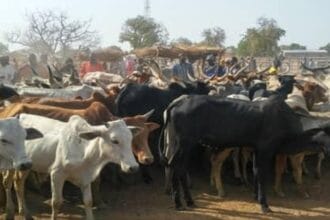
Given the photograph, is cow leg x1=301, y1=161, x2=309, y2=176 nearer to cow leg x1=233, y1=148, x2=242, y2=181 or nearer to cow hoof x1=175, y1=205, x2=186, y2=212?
cow leg x1=233, y1=148, x2=242, y2=181

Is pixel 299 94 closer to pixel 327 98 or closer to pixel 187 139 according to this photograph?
pixel 327 98

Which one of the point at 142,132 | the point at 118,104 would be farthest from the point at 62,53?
the point at 142,132

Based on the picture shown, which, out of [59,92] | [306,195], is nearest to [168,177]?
[306,195]

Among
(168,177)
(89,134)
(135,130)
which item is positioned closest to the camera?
(89,134)

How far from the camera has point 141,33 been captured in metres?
41.0

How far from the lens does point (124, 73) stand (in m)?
20.4

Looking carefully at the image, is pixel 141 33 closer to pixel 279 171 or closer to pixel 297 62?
pixel 297 62

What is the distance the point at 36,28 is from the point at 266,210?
31210 millimetres

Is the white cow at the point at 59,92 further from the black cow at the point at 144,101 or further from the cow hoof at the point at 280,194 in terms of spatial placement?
the cow hoof at the point at 280,194

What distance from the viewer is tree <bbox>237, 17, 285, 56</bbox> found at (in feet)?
126

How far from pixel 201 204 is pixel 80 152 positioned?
2381 mm

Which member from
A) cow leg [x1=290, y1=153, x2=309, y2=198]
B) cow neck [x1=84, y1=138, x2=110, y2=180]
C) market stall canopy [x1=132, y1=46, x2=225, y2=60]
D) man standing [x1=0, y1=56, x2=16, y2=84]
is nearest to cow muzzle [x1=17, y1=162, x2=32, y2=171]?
cow neck [x1=84, y1=138, x2=110, y2=180]

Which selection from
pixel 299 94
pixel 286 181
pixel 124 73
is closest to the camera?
pixel 286 181

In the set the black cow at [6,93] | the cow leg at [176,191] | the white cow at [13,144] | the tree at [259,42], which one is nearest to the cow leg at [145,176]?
the cow leg at [176,191]
